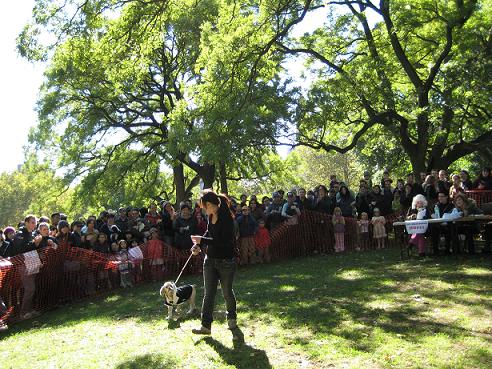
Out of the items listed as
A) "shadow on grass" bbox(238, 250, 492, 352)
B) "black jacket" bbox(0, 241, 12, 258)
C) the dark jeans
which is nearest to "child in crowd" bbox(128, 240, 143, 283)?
"shadow on grass" bbox(238, 250, 492, 352)

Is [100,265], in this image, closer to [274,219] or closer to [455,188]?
[274,219]

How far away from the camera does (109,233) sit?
12.6 meters

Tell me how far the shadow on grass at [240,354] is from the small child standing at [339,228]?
7.56m

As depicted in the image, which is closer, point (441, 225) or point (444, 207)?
point (444, 207)

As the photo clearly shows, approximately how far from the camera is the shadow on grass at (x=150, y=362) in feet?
18.0

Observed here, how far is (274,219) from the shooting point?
45.2 feet

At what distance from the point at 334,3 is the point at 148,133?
42.2 ft

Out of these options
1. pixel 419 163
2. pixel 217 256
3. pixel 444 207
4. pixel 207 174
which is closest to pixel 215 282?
pixel 217 256

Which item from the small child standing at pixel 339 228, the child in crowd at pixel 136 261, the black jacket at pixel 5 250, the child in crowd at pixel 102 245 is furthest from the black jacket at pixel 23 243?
the small child standing at pixel 339 228

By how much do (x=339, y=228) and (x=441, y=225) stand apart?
306cm

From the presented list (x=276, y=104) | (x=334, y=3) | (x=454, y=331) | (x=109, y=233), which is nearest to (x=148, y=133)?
(x=276, y=104)

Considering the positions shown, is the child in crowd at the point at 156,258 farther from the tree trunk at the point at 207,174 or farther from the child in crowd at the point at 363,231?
the tree trunk at the point at 207,174

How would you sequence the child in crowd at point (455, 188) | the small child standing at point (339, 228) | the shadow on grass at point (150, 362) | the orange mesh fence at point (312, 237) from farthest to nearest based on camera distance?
1. the orange mesh fence at point (312, 237)
2. the small child standing at point (339, 228)
3. the child in crowd at point (455, 188)
4. the shadow on grass at point (150, 362)

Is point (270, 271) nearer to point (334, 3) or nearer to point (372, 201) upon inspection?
point (372, 201)
